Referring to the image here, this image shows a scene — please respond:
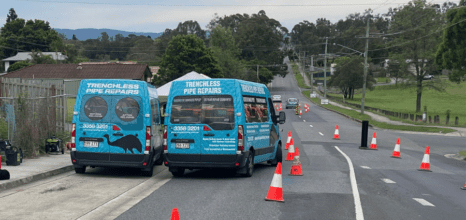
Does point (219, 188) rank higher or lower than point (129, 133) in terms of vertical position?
lower

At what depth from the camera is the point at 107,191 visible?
9.90 meters

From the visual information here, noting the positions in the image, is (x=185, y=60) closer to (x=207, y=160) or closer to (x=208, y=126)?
(x=208, y=126)

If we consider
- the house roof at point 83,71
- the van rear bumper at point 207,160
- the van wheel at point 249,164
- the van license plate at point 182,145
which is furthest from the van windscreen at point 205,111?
the house roof at point 83,71

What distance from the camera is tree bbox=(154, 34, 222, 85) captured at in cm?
7538

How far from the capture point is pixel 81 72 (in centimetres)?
7438

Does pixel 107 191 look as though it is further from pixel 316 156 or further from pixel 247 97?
pixel 316 156

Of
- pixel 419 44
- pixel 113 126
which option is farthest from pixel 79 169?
pixel 419 44

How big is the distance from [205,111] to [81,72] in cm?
6663

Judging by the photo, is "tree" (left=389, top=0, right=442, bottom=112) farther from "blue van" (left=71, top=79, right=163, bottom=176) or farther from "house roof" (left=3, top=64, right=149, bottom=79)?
"blue van" (left=71, top=79, right=163, bottom=176)

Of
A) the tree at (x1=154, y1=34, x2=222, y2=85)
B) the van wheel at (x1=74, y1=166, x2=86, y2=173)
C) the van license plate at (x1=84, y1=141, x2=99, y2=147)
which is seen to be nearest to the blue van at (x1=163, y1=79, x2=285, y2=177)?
the van license plate at (x1=84, y1=141, x2=99, y2=147)

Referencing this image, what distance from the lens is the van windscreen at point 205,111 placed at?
11633mm

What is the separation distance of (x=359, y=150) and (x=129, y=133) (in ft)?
40.5

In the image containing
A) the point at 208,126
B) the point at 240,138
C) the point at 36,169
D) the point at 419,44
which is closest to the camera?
the point at 240,138

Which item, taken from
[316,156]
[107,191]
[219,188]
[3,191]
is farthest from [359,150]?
[3,191]
